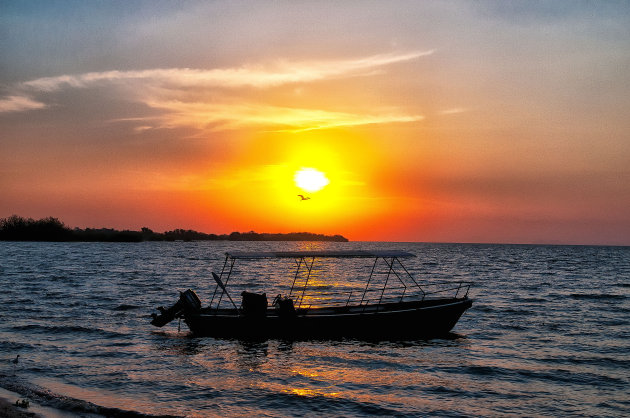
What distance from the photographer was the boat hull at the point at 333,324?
26.2 metres

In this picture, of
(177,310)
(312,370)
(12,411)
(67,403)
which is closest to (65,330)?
(177,310)

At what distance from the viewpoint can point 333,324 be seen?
26.3m

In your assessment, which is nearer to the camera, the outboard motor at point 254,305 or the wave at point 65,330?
the outboard motor at point 254,305

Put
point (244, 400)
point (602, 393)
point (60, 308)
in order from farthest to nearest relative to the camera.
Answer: point (60, 308) → point (602, 393) → point (244, 400)

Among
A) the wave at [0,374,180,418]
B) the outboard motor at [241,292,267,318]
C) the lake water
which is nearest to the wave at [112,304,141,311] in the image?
the lake water

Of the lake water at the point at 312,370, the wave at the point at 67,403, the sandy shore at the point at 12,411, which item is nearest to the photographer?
the sandy shore at the point at 12,411

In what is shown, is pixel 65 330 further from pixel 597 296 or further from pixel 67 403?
pixel 597 296

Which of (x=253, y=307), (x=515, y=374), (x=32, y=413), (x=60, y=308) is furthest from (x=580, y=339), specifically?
(x=60, y=308)

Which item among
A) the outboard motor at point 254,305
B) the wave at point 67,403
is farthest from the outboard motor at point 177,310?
the wave at point 67,403

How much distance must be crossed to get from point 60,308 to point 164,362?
19.2 meters

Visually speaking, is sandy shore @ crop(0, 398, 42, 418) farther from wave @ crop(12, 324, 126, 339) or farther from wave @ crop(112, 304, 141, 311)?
wave @ crop(112, 304, 141, 311)

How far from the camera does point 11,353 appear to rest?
882 inches

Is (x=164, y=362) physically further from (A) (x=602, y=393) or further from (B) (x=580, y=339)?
(B) (x=580, y=339)

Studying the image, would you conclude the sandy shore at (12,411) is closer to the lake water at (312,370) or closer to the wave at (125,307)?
the lake water at (312,370)
